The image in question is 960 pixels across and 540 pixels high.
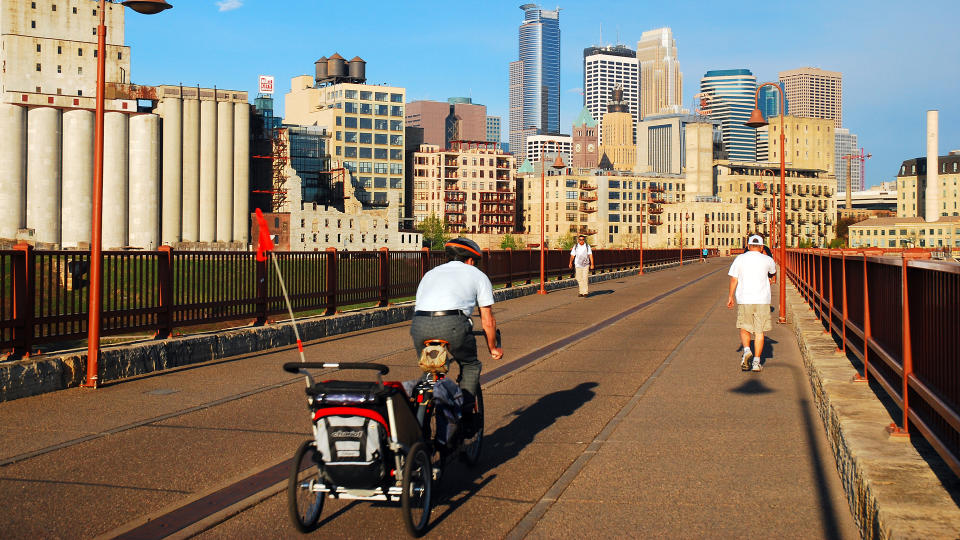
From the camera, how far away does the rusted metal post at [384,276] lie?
2273cm

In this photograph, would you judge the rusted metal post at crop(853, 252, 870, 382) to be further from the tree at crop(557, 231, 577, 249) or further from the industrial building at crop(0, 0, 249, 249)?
the tree at crop(557, 231, 577, 249)

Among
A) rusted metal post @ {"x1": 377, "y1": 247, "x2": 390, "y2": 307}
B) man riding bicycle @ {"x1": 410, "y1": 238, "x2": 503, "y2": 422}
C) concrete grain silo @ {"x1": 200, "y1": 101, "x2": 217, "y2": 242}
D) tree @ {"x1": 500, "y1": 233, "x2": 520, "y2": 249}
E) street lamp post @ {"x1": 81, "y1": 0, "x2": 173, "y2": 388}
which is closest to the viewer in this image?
man riding bicycle @ {"x1": 410, "y1": 238, "x2": 503, "y2": 422}

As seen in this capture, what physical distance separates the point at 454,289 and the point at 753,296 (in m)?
8.21

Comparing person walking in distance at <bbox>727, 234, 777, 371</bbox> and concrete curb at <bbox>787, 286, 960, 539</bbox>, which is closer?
concrete curb at <bbox>787, 286, 960, 539</bbox>

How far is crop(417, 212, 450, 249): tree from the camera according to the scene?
527ft

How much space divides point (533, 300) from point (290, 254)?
13641mm

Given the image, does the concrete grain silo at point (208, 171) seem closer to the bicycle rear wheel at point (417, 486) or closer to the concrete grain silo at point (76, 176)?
the concrete grain silo at point (76, 176)

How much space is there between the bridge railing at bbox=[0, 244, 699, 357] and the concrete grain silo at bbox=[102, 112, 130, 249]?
102911mm

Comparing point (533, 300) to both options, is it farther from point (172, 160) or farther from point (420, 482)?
point (172, 160)

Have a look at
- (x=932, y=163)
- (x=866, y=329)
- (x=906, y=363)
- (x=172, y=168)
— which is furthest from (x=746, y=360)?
(x=932, y=163)

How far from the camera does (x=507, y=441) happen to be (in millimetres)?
8586

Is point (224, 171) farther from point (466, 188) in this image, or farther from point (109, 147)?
point (466, 188)

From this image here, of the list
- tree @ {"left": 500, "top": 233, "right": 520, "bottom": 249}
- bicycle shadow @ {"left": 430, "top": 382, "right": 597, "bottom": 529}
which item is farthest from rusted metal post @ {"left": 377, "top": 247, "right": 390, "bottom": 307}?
tree @ {"left": 500, "top": 233, "right": 520, "bottom": 249}

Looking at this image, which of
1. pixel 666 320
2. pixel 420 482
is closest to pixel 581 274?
pixel 666 320
